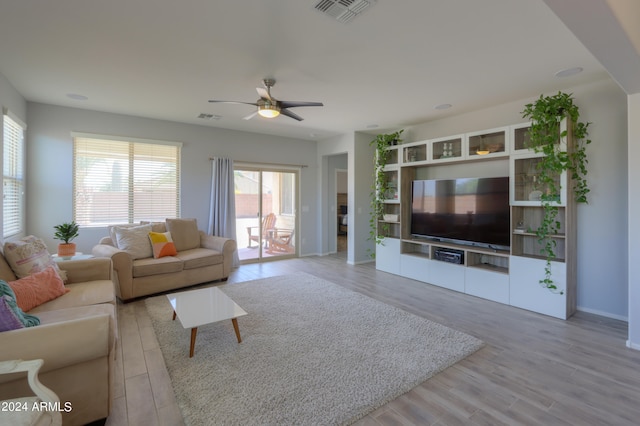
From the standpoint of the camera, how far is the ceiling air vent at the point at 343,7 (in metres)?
2.06

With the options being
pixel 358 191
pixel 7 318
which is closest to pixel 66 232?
pixel 7 318

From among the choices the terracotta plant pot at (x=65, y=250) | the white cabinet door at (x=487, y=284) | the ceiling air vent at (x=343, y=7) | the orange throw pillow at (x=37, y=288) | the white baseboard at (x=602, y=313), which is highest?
the ceiling air vent at (x=343, y=7)

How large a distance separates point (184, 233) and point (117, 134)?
75.0 inches

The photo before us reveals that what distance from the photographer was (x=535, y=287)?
3.56 metres

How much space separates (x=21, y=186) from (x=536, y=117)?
6.63 meters

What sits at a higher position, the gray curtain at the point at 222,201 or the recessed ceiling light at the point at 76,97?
the recessed ceiling light at the point at 76,97

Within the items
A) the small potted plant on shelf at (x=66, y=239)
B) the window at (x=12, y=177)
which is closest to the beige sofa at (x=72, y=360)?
the small potted plant on shelf at (x=66, y=239)

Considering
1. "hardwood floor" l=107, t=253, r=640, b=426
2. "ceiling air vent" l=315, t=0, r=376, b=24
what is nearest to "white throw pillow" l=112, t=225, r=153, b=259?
"hardwood floor" l=107, t=253, r=640, b=426

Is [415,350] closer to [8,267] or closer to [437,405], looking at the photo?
[437,405]

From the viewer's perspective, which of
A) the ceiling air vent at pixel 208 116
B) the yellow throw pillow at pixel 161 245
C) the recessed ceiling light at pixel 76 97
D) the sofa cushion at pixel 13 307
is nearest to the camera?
the sofa cushion at pixel 13 307

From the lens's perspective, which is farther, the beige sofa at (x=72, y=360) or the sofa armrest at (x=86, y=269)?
the sofa armrest at (x=86, y=269)

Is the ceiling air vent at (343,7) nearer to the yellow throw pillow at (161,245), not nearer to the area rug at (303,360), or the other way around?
the area rug at (303,360)

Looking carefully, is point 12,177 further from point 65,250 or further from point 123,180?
point 123,180

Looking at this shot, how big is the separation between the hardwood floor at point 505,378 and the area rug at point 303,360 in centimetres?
11
